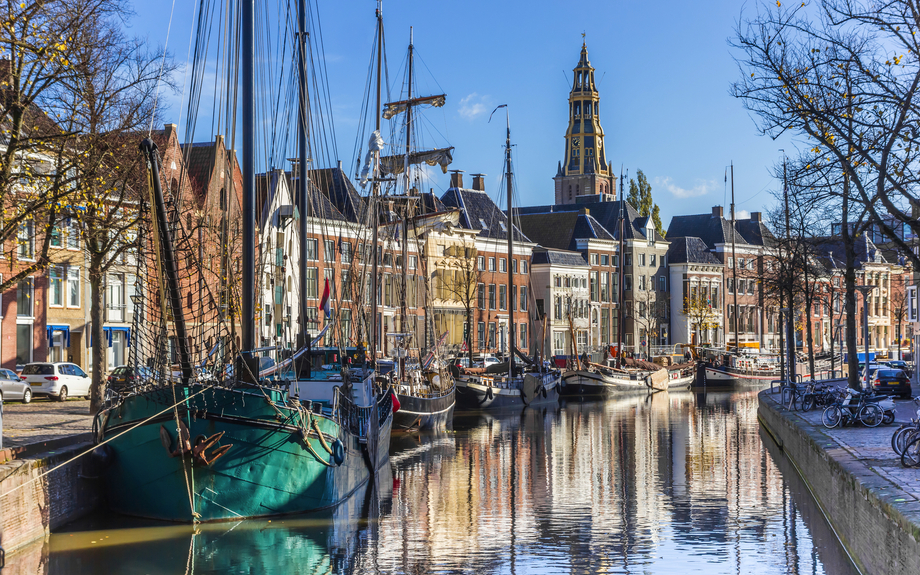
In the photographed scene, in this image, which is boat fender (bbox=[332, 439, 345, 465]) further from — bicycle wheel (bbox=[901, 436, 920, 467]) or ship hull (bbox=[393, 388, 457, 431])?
ship hull (bbox=[393, 388, 457, 431])

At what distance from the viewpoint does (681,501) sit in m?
25.4

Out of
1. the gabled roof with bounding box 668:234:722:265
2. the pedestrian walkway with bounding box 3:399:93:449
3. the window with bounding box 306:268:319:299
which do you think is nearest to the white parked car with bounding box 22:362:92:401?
the pedestrian walkway with bounding box 3:399:93:449

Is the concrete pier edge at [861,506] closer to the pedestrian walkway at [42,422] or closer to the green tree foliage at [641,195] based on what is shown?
the pedestrian walkway at [42,422]

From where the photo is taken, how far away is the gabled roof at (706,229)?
126562 millimetres

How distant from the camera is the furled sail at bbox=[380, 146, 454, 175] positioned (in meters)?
51.0

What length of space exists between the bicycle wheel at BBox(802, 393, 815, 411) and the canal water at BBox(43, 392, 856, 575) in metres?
1.92

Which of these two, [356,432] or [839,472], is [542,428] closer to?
[356,432]

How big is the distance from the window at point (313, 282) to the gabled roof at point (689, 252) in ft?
188

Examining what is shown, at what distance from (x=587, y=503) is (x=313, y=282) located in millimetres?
48720

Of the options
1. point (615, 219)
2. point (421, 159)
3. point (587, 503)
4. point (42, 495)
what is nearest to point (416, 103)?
point (421, 159)

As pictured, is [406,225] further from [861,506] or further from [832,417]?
[861,506]

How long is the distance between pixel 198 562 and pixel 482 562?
16.2 feet

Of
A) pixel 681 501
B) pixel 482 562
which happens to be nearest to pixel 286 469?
pixel 482 562

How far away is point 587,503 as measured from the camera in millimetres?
25219
